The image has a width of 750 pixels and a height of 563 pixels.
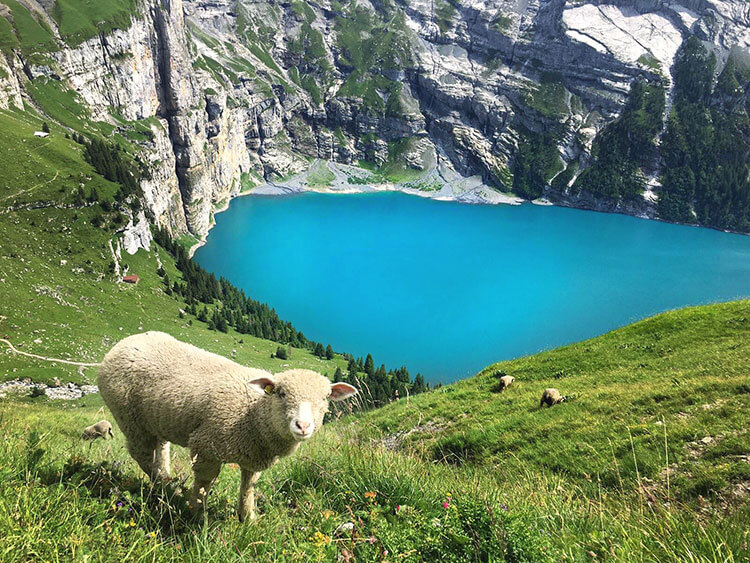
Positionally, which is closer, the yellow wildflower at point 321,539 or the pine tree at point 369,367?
the yellow wildflower at point 321,539

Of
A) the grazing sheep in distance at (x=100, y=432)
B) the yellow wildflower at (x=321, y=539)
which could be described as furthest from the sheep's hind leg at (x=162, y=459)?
the grazing sheep in distance at (x=100, y=432)

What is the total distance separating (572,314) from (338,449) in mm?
86593

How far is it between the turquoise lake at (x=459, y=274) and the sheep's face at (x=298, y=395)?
58825 mm

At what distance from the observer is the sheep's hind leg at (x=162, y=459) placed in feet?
19.8

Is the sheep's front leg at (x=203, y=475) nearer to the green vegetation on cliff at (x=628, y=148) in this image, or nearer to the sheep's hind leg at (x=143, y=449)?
the sheep's hind leg at (x=143, y=449)

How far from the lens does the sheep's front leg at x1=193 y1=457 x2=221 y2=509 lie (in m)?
5.10

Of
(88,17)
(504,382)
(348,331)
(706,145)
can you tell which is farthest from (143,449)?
(706,145)

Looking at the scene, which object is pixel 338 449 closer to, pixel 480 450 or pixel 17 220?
pixel 480 450

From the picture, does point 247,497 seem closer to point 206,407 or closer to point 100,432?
point 206,407

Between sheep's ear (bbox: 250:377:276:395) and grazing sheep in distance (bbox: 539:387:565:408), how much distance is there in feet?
33.9

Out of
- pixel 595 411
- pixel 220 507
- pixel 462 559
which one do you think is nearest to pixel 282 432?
pixel 220 507

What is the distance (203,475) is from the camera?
16.8 feet

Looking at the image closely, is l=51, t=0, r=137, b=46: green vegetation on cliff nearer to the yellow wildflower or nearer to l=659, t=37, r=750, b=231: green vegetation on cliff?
the yellow wildflower

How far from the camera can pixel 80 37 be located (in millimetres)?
115438
